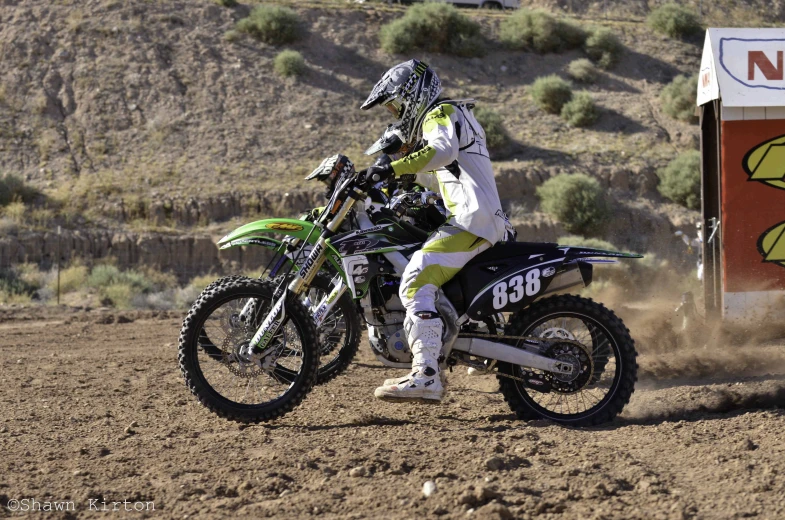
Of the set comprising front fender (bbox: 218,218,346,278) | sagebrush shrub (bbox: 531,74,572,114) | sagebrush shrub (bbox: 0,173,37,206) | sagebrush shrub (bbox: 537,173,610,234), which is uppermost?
sagebrush shrub (bbox: 531,74,572,114)

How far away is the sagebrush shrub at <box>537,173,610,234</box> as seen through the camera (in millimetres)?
25031

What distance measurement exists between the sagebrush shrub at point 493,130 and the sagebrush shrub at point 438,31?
540 cm

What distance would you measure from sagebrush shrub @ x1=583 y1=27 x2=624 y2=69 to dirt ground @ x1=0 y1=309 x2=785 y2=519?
27.3m

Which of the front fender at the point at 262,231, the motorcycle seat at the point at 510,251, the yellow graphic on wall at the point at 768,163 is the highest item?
the yellow graphic on wall at the point at 768,163

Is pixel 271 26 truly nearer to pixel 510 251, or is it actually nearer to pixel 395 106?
pixel 395 106

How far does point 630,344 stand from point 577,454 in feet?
3.70

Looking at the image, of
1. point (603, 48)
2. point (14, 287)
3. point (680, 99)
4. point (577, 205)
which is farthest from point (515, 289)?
point (603, 48)

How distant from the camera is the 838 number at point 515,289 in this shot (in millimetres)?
5707

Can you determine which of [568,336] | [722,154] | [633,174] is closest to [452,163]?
[568,336]

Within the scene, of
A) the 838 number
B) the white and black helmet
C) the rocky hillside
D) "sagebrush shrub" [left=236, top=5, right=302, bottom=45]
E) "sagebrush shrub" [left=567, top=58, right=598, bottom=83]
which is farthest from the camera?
"sagebrush shrub" [left=567, top=58, right=598, bottom=83]

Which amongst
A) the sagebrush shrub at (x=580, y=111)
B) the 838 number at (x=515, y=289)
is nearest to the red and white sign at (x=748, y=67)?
the 838 number at (x=515, y=289)

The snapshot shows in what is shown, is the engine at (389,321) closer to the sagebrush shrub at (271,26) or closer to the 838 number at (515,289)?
the 838 number at (515,289)

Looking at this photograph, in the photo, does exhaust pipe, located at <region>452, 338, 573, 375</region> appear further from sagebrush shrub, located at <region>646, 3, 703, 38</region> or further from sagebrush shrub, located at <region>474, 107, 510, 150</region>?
sagebrush shrub, located at <region>646, 3, 703, 38</region>

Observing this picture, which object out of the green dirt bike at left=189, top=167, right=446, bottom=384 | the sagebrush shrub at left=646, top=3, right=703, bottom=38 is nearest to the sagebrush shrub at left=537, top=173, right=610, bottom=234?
the sagebrush shrub at left=646, top=3, right=703, bottom=38
